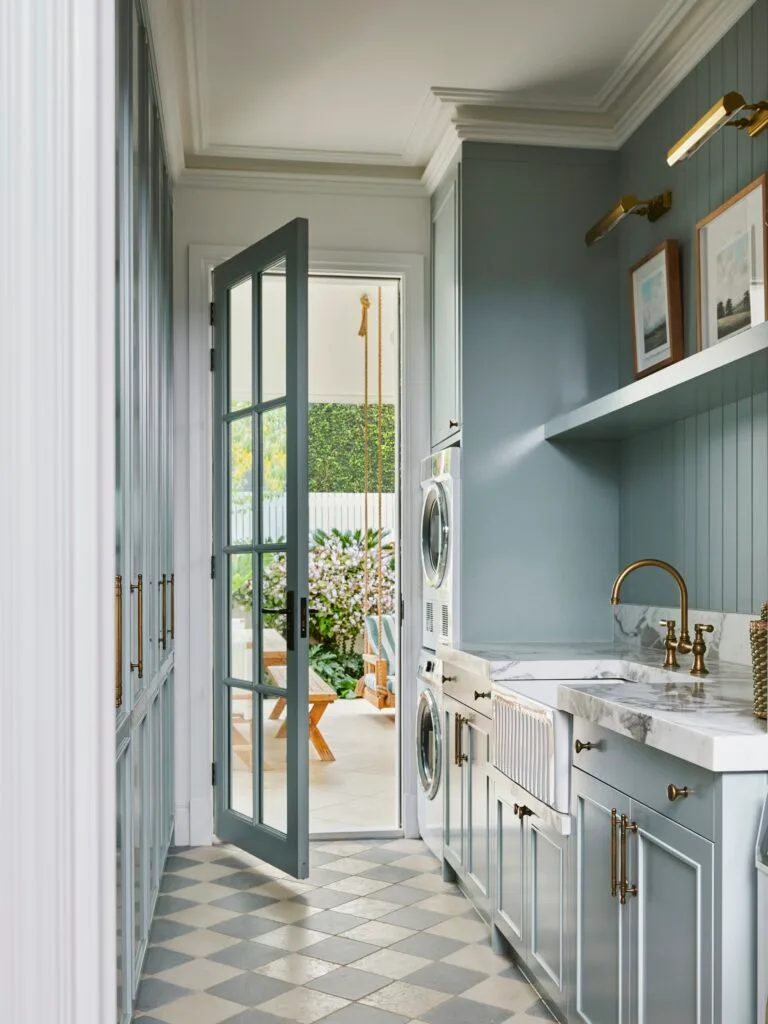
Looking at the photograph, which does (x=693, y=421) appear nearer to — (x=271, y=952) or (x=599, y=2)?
(x=599, y=2)

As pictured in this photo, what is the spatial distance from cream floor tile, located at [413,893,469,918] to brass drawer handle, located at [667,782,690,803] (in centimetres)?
188

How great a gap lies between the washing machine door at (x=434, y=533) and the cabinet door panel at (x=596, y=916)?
1.63 metres

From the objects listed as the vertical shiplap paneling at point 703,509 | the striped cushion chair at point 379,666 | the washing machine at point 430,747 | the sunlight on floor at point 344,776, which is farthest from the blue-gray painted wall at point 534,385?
the striped cushion chair at point 379,666

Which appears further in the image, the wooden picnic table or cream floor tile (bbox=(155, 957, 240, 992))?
the wooden picnic table

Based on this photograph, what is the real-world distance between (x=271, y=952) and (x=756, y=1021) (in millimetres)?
1862

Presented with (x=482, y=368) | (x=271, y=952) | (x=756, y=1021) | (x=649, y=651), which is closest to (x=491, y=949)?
(x=271, y=952)

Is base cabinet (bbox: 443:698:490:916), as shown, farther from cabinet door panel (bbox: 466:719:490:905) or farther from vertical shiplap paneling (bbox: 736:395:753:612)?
vertical shiplap paneling (bbox: 736:395:753:612)

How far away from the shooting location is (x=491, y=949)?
3068 mm

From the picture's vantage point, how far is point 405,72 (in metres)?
3.54

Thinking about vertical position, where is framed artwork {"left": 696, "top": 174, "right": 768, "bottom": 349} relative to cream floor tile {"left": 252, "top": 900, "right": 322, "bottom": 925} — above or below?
above

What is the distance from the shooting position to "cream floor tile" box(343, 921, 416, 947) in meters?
3.17

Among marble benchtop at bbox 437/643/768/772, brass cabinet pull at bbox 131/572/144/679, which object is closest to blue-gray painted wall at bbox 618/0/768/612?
marble benchtop at bbox 437/643/768/772

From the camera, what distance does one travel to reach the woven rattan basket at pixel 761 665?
1.76 metres
